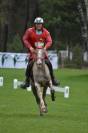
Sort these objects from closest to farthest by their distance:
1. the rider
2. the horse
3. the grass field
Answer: the grass field → the horse → the rider

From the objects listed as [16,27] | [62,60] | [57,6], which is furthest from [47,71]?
[16,27]

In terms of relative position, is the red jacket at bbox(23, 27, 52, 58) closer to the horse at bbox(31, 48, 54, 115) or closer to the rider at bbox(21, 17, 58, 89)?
the rider at bbox(21, 17, 58, 89)

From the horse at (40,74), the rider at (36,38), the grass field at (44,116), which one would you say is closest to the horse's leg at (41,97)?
the horse at (40,74)

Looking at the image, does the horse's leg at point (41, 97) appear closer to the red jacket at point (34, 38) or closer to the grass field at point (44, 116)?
the grass field at point (44, 116)

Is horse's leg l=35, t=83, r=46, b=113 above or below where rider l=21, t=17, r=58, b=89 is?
below

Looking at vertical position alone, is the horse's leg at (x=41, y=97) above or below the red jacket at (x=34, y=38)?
below

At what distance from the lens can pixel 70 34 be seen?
298ft

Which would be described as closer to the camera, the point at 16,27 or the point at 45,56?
the point at 45,56

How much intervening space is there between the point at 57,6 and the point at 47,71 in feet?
205

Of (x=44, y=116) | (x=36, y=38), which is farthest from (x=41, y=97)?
(x=36, y=38)

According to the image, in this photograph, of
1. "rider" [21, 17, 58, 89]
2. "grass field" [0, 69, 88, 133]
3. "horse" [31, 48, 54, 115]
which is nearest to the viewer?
"grass field" [0, 69, 88, 133]

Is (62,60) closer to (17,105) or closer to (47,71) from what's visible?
(17,105)

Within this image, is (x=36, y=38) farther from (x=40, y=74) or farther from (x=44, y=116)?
(x=44, y=116)

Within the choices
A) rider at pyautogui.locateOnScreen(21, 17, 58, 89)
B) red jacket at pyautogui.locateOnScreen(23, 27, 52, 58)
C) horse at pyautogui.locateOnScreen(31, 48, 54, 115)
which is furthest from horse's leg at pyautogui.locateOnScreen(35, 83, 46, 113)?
red jacket at pyautogui.locateOnScreen(23, 27, 52, 58)
